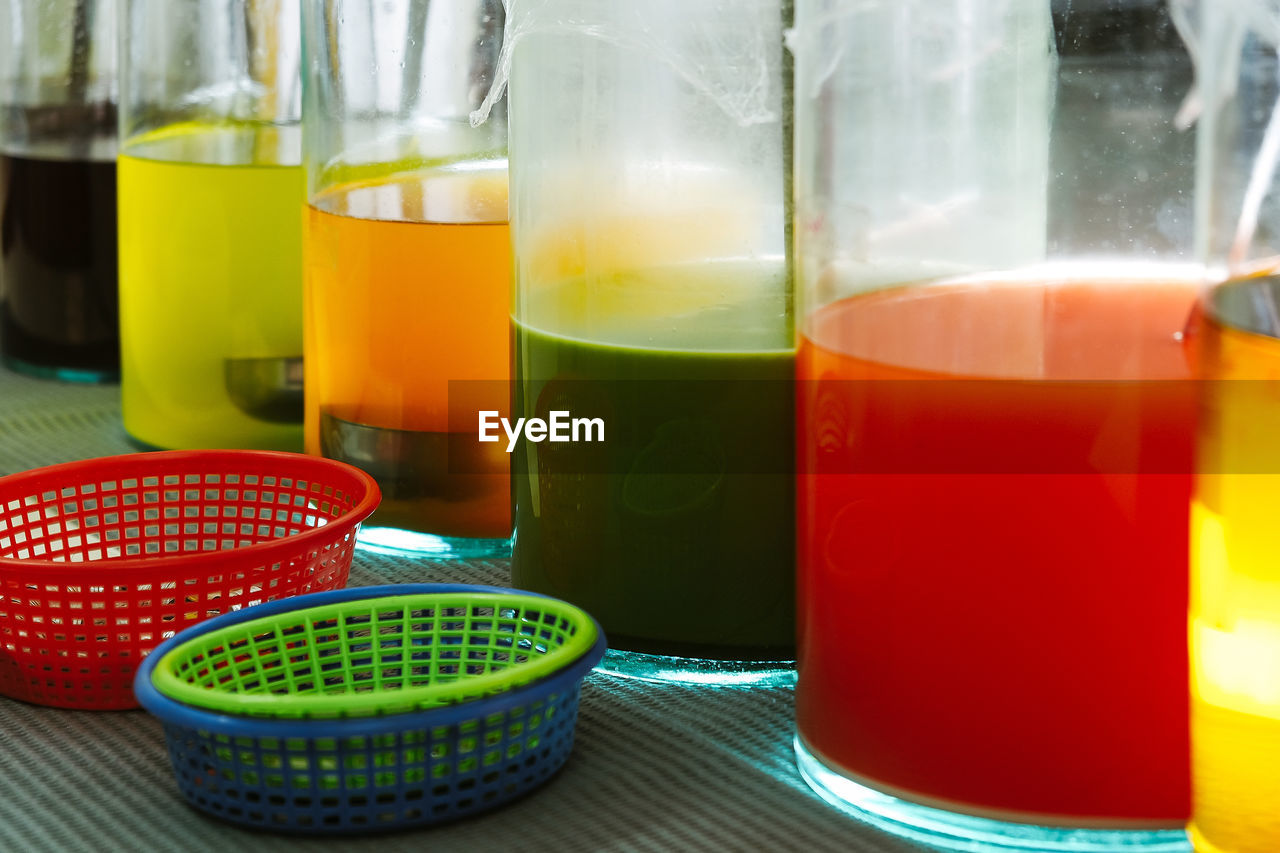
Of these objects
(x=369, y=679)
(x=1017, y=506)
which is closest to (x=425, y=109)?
(x=369, y=679)

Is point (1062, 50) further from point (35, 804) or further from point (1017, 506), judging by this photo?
point (35, 804)

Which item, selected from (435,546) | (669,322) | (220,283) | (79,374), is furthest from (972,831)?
(79,374)

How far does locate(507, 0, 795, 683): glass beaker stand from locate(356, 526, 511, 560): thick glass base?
5.6 inches

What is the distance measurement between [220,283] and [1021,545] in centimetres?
55

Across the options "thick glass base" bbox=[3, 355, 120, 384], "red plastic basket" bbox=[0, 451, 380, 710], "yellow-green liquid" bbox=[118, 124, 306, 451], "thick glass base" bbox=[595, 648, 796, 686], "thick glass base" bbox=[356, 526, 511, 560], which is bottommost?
"thick glass base" bbox=[595, 648, 796, 686]

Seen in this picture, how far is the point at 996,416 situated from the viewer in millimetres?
501

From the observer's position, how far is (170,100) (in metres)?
0.95

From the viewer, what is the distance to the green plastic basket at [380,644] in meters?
0.58

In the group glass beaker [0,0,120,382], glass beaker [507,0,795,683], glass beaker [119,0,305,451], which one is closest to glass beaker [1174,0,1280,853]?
glass beaker [507,0,795,683]

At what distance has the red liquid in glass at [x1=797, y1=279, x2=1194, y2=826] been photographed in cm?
50

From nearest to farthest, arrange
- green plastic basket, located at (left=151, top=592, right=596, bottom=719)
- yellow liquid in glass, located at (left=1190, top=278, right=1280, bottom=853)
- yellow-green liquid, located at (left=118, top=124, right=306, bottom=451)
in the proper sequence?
yellow liquid in glass, located at (left=1190, top=278, right=1280, bottom=853) → green plastic basket, located at (left=151, top=592, right=596, bottom=719) → yellow-green liquid, located at (left=118, top=124, right=306, bottom=451)

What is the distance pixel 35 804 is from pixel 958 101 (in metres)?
0.36

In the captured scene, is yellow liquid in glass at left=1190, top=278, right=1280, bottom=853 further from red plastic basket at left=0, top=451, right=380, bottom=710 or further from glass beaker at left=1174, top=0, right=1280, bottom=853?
red plastic basket at left=0, top=451, right=380, bottom=710

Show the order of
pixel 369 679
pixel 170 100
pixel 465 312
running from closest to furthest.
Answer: pixel 369 679 → pixel 465 312 → pixel 170 100
